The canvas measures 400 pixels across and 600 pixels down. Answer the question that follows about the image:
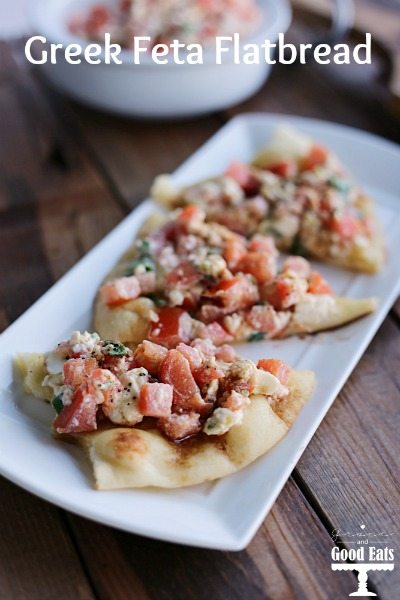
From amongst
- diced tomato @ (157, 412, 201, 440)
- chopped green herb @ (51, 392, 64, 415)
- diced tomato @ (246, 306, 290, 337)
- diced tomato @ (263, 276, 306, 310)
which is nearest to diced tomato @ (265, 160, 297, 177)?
diced tomato @ (263, 276, 306, 310)

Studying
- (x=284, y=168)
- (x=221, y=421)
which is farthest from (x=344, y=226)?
(x=221, y=421)

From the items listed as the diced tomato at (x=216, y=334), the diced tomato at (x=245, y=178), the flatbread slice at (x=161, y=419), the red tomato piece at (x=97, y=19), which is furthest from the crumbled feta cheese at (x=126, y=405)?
the red tomato piece at (x=97, y=19)

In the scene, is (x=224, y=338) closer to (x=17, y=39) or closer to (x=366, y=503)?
(x=366, y=503)

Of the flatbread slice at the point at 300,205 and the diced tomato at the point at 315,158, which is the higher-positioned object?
the diced tomato at the point at 315,158

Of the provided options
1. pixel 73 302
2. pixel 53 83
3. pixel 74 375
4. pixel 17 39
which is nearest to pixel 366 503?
→ pixel 74 375

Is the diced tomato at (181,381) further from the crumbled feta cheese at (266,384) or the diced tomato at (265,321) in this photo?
the diced tomato at (265,321)

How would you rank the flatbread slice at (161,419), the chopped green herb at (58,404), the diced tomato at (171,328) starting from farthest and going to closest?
the diced tomato at (171,328) < the chopped green herb at (58,404) < the flatbread slice at (161,419)
